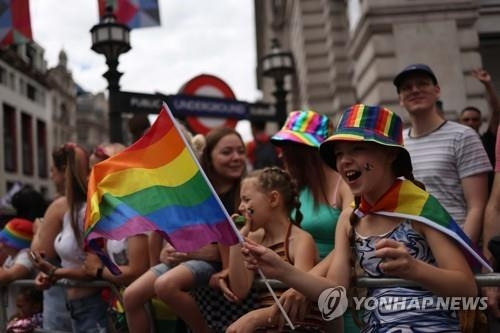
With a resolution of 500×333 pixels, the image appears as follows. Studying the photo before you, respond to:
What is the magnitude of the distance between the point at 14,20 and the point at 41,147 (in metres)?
48.1

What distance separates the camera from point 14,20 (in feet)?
29.1

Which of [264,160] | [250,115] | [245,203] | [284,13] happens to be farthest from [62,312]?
[284,13]

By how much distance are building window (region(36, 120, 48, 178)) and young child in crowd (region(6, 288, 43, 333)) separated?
160 feet

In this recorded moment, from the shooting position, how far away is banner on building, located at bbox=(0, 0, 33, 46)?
8.84 metres

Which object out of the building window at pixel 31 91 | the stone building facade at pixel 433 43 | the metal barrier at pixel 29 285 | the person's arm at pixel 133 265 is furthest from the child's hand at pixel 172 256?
the building window at pixel 31 91

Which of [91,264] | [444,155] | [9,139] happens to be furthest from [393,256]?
[9,139]

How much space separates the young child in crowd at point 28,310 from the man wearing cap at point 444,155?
3082 millimetres

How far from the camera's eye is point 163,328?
3473mm

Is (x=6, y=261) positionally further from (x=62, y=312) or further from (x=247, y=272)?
(x=247, y=272)

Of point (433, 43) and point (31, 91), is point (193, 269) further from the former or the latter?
point (31, 91)

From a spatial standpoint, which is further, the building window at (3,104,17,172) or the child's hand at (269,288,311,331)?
the building window at (3,104,17,172)

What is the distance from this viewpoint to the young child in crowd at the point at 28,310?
441 centimetres

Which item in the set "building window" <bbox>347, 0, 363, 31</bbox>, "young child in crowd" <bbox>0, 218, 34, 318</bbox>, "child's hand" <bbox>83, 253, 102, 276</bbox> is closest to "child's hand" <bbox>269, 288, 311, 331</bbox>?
"child's hand" <bbox>83, 253, 102, 276</bbox>

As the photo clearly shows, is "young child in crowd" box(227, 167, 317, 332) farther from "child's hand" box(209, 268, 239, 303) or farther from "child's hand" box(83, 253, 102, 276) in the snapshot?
"child's hand" box(83, 253, 102, 276)
